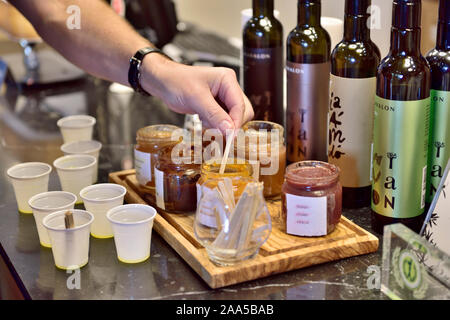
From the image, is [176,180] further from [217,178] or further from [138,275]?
[138,275]

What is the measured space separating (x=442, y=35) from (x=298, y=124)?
0.38m

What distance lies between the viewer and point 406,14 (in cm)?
114

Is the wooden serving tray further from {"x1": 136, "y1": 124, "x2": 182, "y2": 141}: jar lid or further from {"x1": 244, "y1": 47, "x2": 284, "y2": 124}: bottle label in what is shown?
{"x1": 244, "y1": 47, "x2": 284, "y2": 124}: bottle label

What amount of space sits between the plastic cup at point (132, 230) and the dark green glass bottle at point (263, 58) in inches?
19.4

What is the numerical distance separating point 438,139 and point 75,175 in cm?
72

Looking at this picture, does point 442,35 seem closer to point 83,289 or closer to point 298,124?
point 298,124

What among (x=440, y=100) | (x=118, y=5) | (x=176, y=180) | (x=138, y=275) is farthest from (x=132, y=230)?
(x=118, y=5)

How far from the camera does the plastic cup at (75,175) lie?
1452mm

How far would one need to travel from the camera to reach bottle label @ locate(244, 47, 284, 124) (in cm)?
159

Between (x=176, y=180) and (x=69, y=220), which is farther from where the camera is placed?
(x=176, y=180)

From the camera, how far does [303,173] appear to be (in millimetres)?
1245

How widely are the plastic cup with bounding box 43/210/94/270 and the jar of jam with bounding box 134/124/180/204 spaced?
0.23 meters

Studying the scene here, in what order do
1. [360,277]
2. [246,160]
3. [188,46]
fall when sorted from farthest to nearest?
[188,46] < [246,160] < [360,277]
